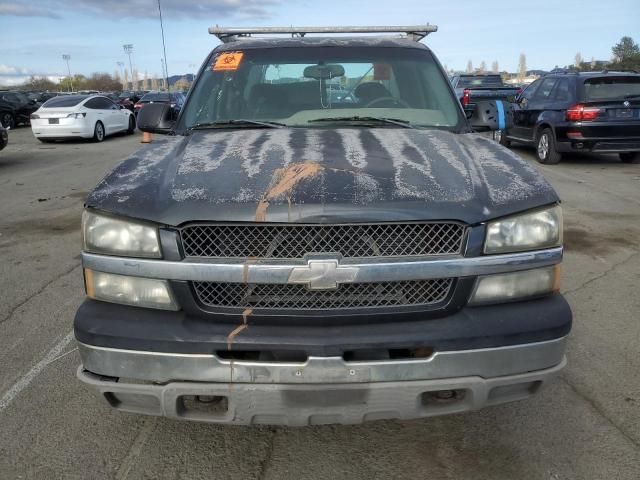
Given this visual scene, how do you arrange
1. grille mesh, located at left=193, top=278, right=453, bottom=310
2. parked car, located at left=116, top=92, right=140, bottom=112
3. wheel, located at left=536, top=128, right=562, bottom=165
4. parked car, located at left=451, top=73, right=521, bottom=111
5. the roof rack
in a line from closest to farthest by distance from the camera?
grille mesh, located at left=193, top=278, right=453, bottom=310 < the roof rack < wheel, located at left=536, top=128, right=562, bottom=165 < parked car, located at left=451, top=73, right=521, bottom=111 < parked car, located at left=116, top=92, right=140, bottom=112

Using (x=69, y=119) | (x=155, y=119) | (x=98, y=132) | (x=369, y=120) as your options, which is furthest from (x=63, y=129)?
(x=369, y=120)

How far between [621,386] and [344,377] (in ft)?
6.63

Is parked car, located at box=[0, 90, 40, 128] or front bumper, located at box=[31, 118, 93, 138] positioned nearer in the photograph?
front bumper, located at box=[31, 118, 93, 138]

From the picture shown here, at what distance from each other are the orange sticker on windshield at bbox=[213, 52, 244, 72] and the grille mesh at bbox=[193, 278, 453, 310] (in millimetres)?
2113

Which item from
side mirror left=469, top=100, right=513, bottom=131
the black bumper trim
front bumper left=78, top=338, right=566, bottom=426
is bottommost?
front bumper left=78, top=338, right=566, bottom=426

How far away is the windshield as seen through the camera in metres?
3.54

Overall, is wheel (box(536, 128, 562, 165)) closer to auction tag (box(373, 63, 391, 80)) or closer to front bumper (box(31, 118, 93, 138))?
auction tag (box(373, 63, 391, 80))

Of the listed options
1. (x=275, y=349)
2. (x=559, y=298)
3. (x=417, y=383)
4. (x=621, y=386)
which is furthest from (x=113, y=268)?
(x=621, y=386)

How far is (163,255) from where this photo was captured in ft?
7.20

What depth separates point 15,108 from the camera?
80.5 feet

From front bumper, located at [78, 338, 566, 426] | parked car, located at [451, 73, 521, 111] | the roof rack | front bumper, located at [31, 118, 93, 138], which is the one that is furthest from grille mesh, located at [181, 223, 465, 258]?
front bumper, located at [31, 118, 93, 138]

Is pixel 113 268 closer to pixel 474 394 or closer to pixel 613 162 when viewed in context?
pixel 474 394

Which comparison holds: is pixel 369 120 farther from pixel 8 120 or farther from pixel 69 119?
pixel 8 120

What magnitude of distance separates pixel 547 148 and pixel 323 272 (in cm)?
1076
